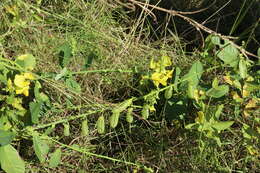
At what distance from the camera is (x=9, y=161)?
132cm

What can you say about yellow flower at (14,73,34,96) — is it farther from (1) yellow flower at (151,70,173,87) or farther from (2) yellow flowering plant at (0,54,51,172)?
(1) yellow flower at (151,70,173,87)

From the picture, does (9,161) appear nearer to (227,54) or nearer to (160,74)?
(160,74)

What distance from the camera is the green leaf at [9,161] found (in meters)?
1.31

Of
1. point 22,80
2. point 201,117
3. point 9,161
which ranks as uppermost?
point 22,80

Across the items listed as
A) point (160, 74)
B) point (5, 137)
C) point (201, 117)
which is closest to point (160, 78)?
point (160, 74)

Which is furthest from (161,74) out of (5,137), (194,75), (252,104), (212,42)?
(5,137)

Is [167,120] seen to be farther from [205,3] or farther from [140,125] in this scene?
[205,3]

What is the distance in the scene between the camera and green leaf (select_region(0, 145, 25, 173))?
131cm

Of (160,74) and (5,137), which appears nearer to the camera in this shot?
(5,137)

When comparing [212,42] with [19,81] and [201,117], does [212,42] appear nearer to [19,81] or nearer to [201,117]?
[201,117]

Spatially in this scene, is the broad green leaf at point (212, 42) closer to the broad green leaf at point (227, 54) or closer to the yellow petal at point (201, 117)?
the broad green leaf at point (227, 54)

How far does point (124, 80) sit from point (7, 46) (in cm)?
49

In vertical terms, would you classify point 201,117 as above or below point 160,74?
below

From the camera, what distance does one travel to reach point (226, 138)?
152 cm
